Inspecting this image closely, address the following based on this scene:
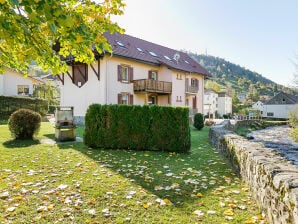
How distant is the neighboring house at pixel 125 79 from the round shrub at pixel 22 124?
29.7 ft

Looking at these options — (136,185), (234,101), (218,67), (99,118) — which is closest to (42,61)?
(136,185)

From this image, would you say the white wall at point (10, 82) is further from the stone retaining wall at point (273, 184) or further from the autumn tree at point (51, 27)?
the stone retaining wall at point (273, 184)

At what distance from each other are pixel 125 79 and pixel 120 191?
17466 millimetres

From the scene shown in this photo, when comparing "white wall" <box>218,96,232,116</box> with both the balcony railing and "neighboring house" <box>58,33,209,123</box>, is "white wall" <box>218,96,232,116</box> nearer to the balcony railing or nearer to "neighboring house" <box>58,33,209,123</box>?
the balcony railing

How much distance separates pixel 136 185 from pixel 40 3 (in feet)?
11.4

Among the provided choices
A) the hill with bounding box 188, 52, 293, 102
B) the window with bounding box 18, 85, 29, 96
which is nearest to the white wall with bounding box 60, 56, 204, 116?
the window with bounding box 18, 85, 29, 96

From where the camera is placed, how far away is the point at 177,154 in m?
7.97

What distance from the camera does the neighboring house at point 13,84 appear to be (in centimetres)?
3020

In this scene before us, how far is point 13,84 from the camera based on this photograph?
1234 inches

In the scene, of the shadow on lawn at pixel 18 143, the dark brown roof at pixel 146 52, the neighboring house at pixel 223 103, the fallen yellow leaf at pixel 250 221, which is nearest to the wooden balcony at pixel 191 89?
the dark brown roof at pixel 146 52

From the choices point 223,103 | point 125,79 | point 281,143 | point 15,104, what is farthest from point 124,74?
point 223,103

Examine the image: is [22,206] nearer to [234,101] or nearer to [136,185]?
[136,185]

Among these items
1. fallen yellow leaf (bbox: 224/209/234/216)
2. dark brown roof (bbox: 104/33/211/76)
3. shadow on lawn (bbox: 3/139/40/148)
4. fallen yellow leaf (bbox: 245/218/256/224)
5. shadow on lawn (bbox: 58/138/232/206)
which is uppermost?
dark brown roof (bbox: 104/33/211/76)

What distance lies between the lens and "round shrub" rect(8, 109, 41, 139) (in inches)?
397
